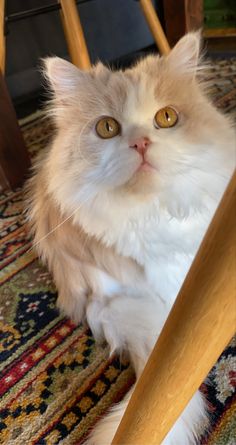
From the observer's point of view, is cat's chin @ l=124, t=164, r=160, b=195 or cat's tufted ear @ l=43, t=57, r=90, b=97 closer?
cat's chin @ l=124, t=164, r=160, b=195

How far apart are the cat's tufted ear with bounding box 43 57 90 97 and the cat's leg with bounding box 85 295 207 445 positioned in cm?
52

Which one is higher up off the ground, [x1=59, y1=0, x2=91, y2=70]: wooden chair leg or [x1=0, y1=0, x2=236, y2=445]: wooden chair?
[x1=59, y1=0, x2=91, y2=70]: wooden chair leg

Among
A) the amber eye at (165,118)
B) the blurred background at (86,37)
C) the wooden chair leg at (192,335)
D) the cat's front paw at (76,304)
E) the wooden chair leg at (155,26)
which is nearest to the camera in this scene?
the wooden chair leg at (192,335)

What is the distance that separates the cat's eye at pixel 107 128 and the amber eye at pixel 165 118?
3.1 inches

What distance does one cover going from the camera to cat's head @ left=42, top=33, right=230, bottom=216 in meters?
0.74

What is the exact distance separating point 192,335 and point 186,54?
70cm

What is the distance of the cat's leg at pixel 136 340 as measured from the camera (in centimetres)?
67

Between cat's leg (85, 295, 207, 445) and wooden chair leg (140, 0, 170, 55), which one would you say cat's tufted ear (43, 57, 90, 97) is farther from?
wooden chair leg (140, 0, 170, 55)

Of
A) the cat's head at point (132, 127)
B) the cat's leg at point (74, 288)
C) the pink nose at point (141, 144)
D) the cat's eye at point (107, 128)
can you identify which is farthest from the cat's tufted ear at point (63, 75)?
the cat's leg at point (74, 288)

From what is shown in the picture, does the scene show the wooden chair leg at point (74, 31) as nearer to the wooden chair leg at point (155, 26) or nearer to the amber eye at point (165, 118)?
the wooden chair leg at point (155, 26)

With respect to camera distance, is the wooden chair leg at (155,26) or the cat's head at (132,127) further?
the wooden chair leg at (155,26)

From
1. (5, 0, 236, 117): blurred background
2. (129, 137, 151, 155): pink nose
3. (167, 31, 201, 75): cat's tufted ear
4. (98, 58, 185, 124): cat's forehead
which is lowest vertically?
(129, 137, 151, 155): pink nose

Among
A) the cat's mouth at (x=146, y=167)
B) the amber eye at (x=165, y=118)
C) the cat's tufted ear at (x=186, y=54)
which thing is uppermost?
the cat's tufted ear at (x=186, y=54)

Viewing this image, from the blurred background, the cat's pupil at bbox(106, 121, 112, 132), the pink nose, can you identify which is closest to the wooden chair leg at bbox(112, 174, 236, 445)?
the pink nose
